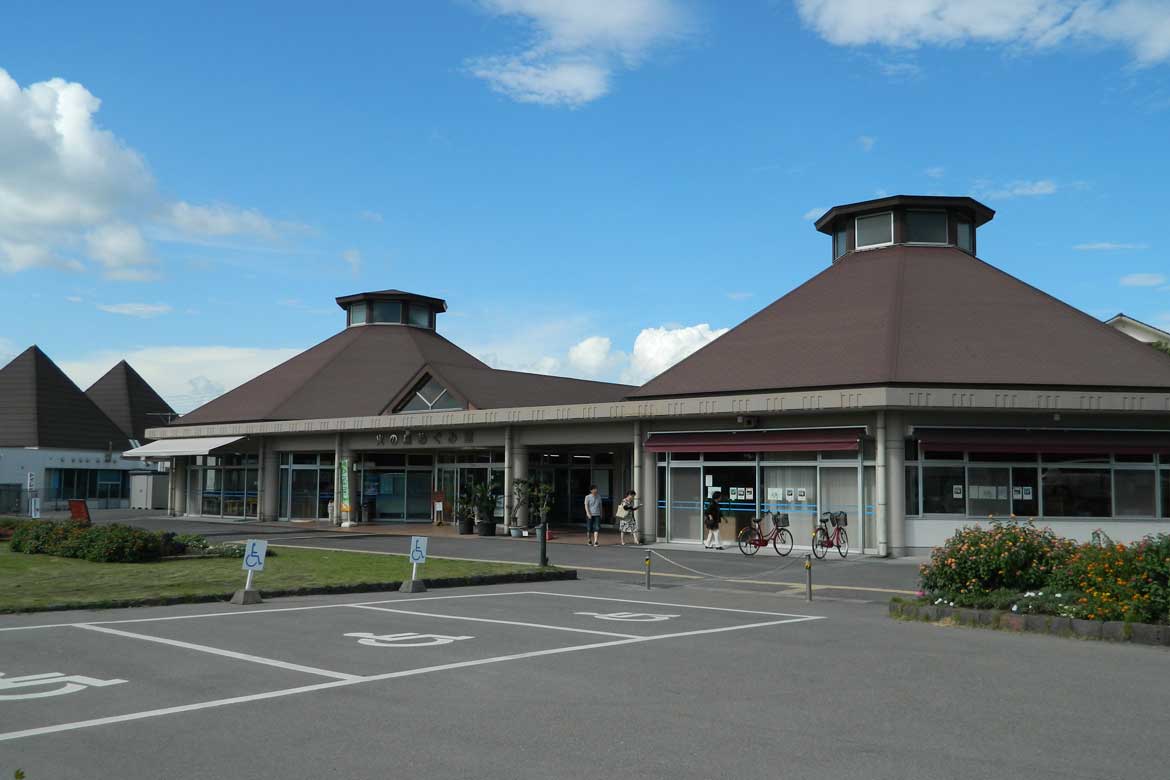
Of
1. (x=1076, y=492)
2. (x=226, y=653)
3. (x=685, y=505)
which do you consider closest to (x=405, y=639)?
(x=226, y=653)

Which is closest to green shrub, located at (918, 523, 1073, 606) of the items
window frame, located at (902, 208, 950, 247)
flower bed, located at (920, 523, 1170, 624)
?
flower bed, located at (920, 523, 1170, 624)

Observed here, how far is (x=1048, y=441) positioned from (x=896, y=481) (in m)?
3.92

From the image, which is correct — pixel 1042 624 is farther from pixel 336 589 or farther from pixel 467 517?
pixel 467 517

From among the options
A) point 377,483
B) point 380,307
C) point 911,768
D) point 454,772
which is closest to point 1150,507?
point 911,768

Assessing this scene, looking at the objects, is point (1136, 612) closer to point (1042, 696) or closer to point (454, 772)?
point (1042, 696)

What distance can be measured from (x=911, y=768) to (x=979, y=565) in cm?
871

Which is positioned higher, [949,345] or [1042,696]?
[949,345]

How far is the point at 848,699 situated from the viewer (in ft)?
27.5

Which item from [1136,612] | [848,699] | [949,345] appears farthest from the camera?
[949,345]

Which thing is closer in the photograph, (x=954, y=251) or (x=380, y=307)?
(x=954, y=251)

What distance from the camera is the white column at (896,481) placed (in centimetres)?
2517

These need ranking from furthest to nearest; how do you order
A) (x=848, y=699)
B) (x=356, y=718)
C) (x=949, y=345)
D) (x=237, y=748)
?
1. (x=949, y=345)
2. (x=848, y=699)
3. (x=356, y=718)
4. (x=237, y=748)

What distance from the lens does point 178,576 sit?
18.5 meters

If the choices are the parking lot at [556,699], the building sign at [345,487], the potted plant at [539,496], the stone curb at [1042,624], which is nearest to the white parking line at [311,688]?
the parking lot at [556,699]
